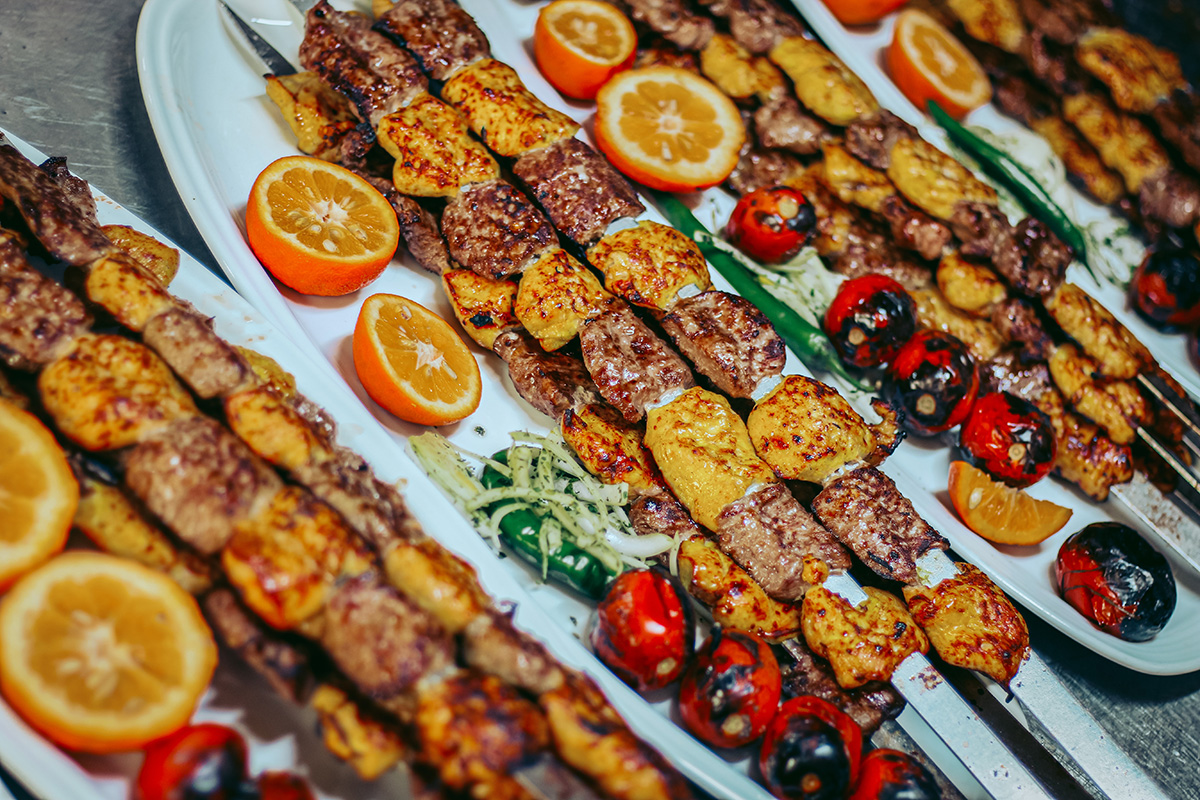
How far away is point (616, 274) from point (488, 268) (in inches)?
24.0

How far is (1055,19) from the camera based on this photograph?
622cm

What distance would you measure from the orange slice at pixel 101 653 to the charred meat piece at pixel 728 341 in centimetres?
234

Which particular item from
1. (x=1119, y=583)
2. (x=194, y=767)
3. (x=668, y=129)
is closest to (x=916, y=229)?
(x=668, y=129)

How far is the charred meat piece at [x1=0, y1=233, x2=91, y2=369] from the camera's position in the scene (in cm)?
279

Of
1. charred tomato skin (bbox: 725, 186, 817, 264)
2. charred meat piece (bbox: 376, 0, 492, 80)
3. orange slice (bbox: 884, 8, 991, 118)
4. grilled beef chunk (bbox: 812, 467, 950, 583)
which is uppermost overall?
orange slice (bbox: 884, 8, 991, 118)

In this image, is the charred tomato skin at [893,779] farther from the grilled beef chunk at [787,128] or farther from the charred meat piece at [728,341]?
the grilled beef chunk at [787,128]

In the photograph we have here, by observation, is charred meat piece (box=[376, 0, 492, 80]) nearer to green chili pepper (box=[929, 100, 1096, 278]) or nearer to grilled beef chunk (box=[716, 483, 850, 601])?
grilled beef chunk (box=[716, 483, 850, 601])

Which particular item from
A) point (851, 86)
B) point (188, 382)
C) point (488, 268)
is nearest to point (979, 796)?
point (488, 268)

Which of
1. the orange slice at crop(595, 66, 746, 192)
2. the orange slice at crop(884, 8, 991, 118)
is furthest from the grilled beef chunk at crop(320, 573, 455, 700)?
the orange slice at crop(884, 8, 991, 118)

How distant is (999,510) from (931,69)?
10.3ft

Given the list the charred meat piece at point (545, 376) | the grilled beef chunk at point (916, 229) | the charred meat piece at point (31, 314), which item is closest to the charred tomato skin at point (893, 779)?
the charred meat piece at point (545, 376)

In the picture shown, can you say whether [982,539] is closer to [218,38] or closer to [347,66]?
[347,66]

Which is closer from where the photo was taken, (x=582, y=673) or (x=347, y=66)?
(x=582, y=673)

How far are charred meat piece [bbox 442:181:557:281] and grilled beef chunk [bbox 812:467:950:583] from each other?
1782mm
